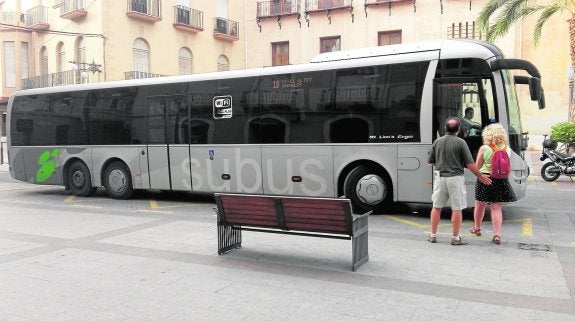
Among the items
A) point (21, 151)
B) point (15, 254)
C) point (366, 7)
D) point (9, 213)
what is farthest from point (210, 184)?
point (366, 7)

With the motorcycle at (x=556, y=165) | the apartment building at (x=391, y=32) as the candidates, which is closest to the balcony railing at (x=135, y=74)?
the apartment building at (x=391, y=32)

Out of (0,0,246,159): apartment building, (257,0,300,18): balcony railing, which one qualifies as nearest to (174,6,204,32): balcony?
(0,0,246,159): apartment building

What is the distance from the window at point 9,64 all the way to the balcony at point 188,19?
10240mm

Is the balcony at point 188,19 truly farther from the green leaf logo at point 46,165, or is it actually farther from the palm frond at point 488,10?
the palm frond at point 488,10

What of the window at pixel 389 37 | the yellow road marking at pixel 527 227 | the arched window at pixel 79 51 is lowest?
the yellow road marking at pixel 527 227

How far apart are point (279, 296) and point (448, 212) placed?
5854 millimetres

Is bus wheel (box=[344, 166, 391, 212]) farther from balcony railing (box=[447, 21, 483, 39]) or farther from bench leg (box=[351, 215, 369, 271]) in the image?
balcony railing (box=[447, 21, 483, 39])

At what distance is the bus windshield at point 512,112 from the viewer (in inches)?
332

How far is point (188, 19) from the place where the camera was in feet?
93.2

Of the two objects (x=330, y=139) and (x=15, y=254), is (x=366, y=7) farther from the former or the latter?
(x=15, y=254)

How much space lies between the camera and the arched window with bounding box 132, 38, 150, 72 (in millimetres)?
26297


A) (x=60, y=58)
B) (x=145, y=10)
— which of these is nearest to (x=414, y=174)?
(x=145, y=10)

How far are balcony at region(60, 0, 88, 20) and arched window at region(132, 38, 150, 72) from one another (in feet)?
9.21

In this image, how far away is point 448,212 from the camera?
9773mm
